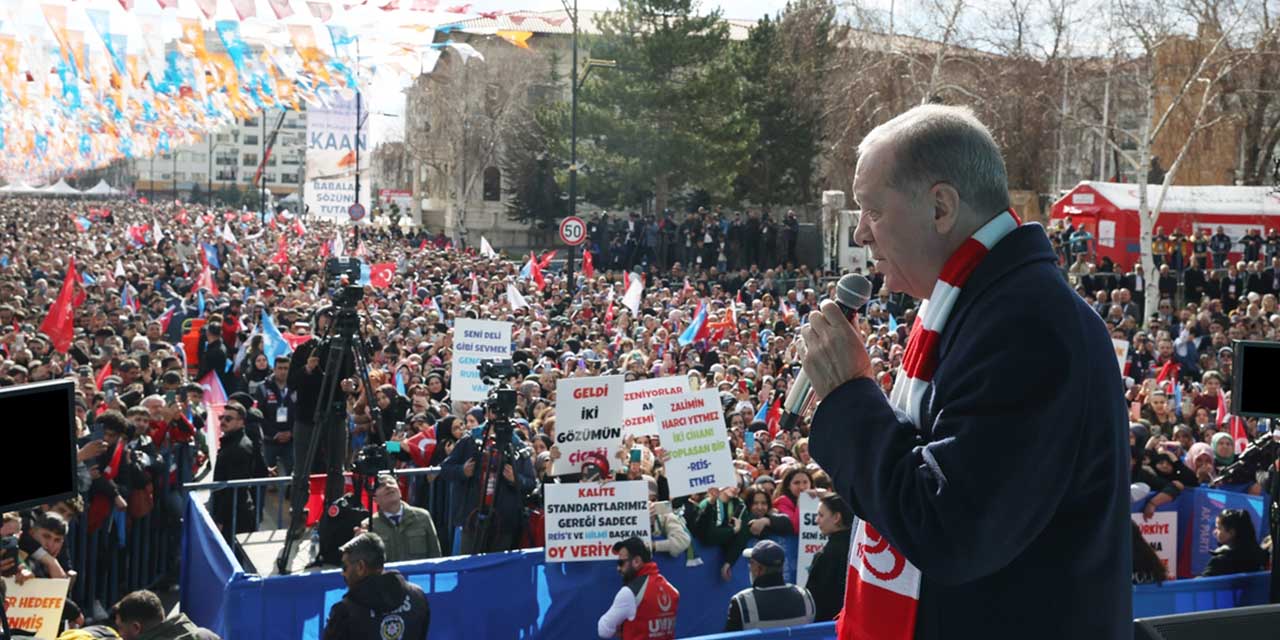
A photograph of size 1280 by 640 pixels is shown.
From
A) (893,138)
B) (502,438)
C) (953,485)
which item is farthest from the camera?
(502,438)

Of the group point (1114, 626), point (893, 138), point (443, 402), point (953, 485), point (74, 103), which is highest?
point (74, 103)

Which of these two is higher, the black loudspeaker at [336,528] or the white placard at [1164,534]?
the black loudspeaker at [336,528]

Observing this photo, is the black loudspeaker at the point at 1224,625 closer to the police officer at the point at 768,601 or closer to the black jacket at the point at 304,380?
the police officer at the point at 768,601

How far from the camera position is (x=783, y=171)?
52.8m

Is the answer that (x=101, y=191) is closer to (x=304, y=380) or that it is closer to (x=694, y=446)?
(x=304, y=380)

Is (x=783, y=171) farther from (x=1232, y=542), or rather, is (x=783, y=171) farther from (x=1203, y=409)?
(x=1232, y=542)

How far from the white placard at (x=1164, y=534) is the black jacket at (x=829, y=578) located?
3521 mm

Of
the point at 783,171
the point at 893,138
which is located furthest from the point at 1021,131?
the point at 893,138

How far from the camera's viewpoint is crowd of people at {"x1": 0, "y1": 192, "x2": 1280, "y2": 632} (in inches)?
364

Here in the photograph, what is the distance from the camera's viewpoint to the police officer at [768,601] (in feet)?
22.3

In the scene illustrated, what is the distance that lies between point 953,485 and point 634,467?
29.0 feet

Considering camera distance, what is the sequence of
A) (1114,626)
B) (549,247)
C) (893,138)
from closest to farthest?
(1114,626), (893,138), (549,247)

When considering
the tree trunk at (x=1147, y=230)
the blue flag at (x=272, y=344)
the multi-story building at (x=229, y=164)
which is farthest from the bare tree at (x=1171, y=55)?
the multi-story building at (x=229, y=164)

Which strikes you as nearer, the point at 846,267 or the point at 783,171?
the point at 846,267
